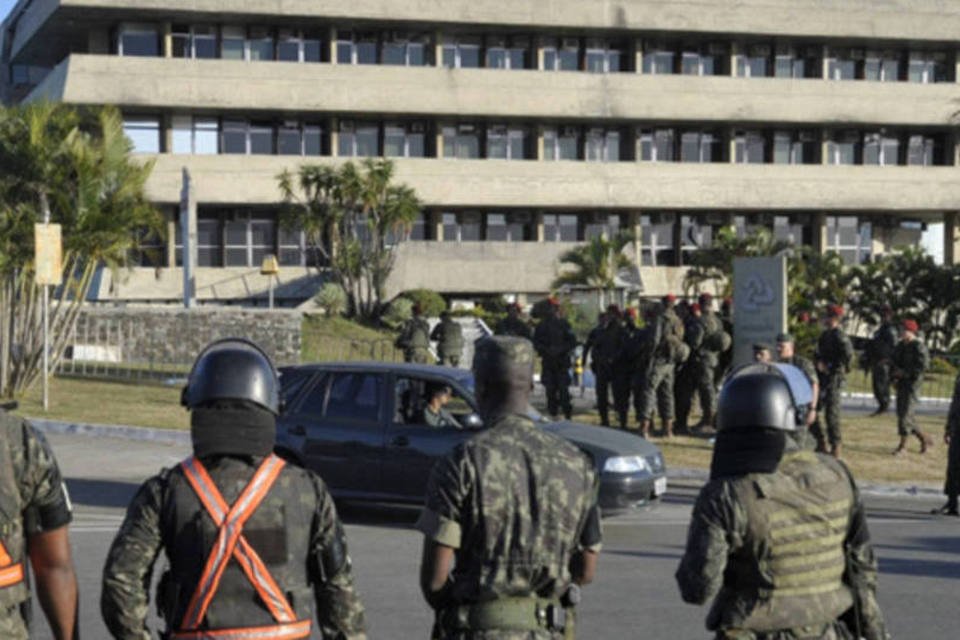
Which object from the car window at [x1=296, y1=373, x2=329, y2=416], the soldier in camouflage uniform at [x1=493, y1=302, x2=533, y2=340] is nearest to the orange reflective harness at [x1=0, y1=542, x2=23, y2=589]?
the car window at [x1=296, y1=373, x2=329, y2=416]

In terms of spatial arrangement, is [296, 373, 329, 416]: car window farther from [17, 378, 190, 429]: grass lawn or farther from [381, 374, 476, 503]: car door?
[17, 378, 190, 429]: grass lawn

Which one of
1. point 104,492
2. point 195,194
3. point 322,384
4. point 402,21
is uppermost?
point 402,21

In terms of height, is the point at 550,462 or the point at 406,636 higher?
the point at 550,462

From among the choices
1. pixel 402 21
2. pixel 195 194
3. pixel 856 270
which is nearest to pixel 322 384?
pixel 856 270

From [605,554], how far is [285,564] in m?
7.69

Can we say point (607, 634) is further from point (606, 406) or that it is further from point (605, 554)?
point (606, 406)

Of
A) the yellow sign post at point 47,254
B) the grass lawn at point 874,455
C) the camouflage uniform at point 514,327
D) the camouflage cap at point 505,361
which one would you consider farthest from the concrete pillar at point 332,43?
the camouflage cap at point 505,361

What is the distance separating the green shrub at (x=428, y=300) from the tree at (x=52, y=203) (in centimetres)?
1658

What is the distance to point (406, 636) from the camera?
8.21 meters

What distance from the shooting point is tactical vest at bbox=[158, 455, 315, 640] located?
12.4ft

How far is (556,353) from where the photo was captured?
20781 millimetres

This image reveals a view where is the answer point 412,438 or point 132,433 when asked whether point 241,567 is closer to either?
point 412,438

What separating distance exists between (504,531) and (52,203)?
830 inches

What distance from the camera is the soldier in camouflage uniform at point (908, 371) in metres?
17.9
